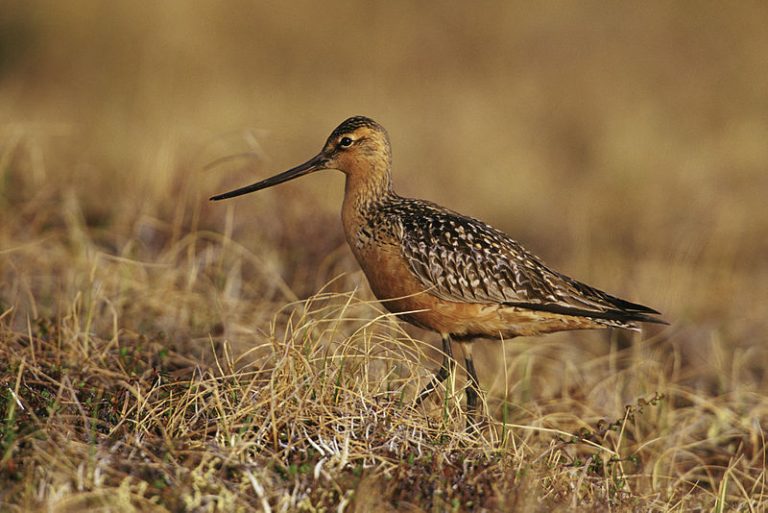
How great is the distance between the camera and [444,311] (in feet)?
16.9

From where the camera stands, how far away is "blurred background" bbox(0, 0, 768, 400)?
21.7 feet

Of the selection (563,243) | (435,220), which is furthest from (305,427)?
(563,243)

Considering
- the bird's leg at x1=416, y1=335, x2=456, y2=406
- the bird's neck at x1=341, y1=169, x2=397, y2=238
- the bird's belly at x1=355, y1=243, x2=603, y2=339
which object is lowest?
the bird's leg at x1=416, y1=335, x2=456, y2=406

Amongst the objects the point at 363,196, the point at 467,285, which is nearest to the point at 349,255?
the point at 363,196

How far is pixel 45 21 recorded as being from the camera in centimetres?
1413

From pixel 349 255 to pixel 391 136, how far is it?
4.90 m

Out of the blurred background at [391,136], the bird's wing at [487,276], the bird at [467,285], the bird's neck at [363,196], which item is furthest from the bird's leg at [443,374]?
the blurred background at [391,136]

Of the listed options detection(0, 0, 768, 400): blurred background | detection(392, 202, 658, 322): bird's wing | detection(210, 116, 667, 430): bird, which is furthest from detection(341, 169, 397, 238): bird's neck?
detection(0, 0, 768, 400): blurred background

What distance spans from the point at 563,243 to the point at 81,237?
13.0 ft

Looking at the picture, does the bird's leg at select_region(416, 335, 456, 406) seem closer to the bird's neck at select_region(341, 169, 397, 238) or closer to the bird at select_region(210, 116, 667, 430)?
the bird at select_region(210, 116, 667, 430)

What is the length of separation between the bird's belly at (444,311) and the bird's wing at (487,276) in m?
0.04

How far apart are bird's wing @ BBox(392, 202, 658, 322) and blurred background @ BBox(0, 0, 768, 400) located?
3.96 feet

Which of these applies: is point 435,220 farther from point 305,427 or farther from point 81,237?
point 81,237

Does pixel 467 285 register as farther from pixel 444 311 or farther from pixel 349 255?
pixel 349 255
